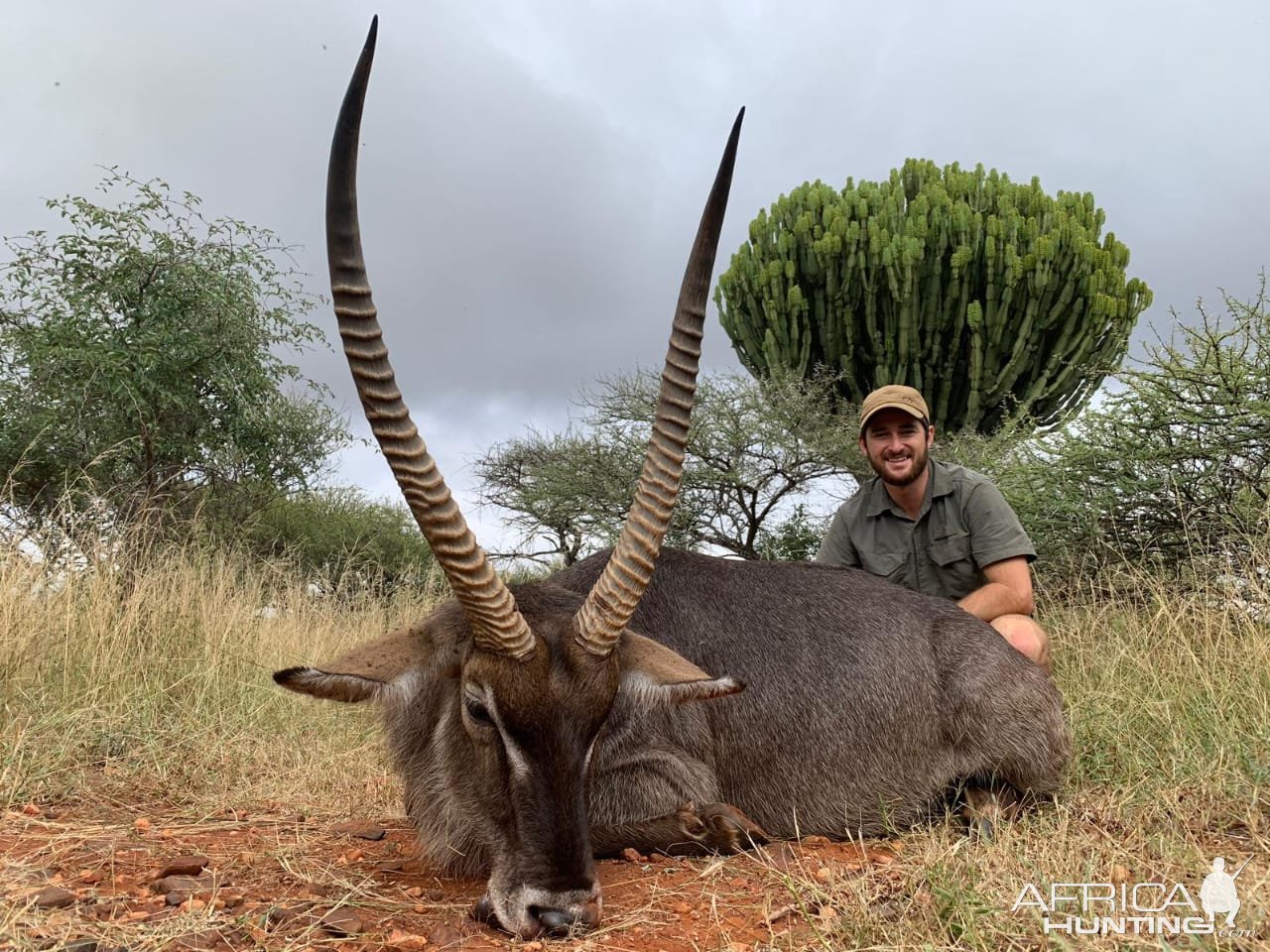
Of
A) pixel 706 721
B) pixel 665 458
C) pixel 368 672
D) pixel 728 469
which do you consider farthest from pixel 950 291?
pixel 368 672

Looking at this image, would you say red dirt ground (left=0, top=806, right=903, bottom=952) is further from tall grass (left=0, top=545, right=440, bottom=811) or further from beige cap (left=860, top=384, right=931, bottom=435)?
beige cap (left=860, top=384, right=931, bottom=435)

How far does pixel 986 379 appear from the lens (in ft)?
60.1

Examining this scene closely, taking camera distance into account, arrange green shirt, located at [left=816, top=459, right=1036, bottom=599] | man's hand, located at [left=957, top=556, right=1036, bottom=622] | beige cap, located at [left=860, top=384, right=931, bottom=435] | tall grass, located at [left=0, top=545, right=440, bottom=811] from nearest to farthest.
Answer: tall grass, located at [left=0, top=545, right=440, bottom=811], man's hand, located at [left=957, top=556, right=1036, bottom=622], green shirt, located at [left=816, top=459, right=1036, bottom=599], beige cap, located at [left=860, top=384, right=931, bottom=435]

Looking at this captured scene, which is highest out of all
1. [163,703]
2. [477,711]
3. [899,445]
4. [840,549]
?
[899,445]

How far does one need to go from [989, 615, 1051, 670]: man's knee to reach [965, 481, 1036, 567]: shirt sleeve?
14.7 inches

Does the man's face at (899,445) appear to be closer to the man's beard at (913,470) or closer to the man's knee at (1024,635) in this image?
the man's beard at (913,470)

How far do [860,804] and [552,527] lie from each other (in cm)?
1597

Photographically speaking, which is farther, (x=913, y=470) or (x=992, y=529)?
(x=913, y=470)

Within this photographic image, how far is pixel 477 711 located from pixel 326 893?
2.78 feet

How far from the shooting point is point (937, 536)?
6406 millimetres

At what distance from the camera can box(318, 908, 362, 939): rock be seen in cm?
317

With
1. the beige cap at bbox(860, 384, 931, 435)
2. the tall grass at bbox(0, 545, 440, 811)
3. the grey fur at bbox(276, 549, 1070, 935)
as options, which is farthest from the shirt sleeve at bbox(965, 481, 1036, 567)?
the tall grass at bbox(0, 545, 440, 811)
